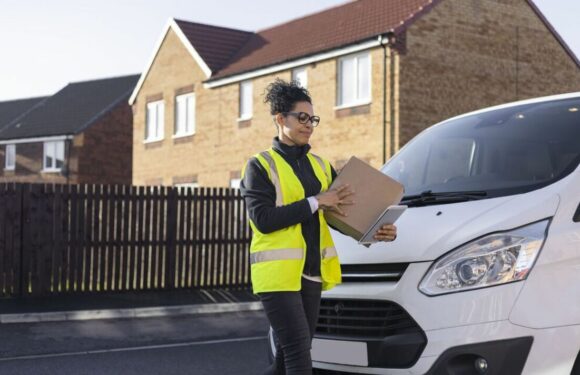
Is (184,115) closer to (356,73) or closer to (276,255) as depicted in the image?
(356,73)

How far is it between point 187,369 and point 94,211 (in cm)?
598

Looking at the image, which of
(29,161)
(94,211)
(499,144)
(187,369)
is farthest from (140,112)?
(499,144)

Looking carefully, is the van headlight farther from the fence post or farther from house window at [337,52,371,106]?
house window at [337,52,371,106]

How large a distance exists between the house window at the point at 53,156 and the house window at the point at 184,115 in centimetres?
1396

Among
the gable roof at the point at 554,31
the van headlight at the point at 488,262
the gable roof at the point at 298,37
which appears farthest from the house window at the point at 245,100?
the van headlight at the point at 488,262

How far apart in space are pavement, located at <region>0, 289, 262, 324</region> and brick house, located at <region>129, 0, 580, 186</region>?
9.52m

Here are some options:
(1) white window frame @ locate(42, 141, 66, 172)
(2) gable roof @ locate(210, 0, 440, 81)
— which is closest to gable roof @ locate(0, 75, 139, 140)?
(1) white window frame @ locate(42, 141, 66, 172)

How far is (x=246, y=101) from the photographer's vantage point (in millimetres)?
26500

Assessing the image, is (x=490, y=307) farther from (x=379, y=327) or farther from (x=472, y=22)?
(x=472, y=22)

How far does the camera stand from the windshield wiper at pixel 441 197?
416 centimetres

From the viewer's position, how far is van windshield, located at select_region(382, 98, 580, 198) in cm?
432

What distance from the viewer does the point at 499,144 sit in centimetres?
483

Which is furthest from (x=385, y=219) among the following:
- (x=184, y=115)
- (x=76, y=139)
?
(x=76, y=139)

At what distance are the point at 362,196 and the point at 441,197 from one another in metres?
0.55
